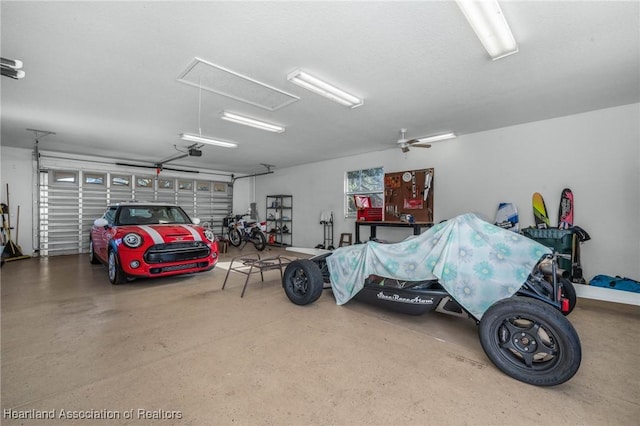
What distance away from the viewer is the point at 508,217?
4828 millimetres

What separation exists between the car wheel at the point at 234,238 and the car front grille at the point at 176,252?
4444 mm

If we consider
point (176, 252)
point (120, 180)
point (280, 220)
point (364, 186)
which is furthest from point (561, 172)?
point (120, 180)

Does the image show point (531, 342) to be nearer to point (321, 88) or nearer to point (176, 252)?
point (321, 88)

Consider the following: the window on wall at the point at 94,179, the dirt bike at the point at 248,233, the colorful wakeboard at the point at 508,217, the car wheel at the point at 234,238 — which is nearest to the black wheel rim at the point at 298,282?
the colorful wakeboard at the point at 508,217

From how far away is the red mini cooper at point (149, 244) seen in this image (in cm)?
405

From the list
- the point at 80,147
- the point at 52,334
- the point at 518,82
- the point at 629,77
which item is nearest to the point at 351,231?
the point at 518,82

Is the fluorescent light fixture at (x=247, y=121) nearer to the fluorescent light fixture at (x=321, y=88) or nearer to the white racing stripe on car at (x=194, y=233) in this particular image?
the fluorescent light fixture at (x=321, y=88)

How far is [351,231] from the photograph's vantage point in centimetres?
754

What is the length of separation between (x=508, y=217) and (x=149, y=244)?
6.13 m

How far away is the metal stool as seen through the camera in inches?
293

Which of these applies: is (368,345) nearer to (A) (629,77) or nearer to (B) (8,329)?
(B) (8,329)

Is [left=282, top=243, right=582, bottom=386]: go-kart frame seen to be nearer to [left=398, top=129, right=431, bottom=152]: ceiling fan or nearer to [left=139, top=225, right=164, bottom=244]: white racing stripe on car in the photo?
[left=398, top=129, right=431, bottom=152]: ceiling fan

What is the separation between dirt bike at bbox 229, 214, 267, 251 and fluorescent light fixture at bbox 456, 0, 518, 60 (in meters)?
6.84

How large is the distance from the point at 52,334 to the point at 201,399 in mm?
2015
